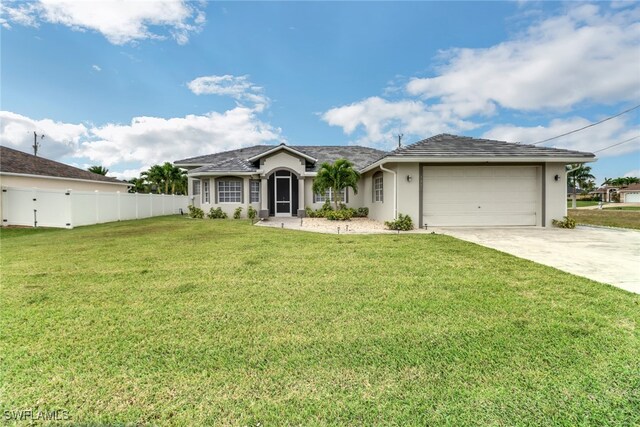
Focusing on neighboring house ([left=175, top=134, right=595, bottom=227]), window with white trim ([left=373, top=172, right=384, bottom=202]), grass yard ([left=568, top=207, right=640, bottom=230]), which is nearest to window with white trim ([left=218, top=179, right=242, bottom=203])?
window with white trim ([left=373, top=172, right=384, bottom=202])

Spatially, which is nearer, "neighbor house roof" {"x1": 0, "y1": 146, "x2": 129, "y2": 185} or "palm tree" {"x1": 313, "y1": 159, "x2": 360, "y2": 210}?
"palm tree" {"x1": 313, "y1": 159, "x2": 360, "y2": 210}

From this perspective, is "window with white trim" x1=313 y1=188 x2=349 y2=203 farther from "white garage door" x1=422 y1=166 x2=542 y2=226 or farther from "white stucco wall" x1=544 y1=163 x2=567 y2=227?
"white stucco wall" x1=544 y1=163 x2=567 y2=227

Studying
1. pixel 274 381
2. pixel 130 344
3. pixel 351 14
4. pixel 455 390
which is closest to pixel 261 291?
pixel 130 344

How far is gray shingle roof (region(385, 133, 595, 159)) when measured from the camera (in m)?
13.1

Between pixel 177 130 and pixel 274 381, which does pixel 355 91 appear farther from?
pixel 274 381

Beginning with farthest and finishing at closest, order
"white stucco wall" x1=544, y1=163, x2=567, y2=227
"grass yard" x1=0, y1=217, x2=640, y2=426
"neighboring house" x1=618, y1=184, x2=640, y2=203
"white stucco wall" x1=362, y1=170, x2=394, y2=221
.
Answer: "neighboring house" x1=618, y1=184, x2=640, y2=203, "white stucco wall" x1=362, y1=170, x2=394, y2=221, "white stucco wall" x1=544, y1=163, x2=567, y2=227, "grass yard" x1=0, y1=217, x2=640, y2=426

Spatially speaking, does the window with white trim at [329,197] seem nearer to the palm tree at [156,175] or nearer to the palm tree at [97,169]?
the palm tree at [156,175]

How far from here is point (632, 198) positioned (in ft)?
207

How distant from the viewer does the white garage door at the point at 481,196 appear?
1383 cm

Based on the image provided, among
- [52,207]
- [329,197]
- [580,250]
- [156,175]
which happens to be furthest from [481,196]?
[156,175]

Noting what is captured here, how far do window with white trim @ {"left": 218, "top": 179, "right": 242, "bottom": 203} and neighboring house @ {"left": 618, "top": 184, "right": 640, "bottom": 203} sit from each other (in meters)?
82.5

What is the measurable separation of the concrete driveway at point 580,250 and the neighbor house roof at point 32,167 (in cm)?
2477

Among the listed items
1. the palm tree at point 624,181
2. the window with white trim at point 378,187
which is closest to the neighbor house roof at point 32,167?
the window with white trim at point 378,187

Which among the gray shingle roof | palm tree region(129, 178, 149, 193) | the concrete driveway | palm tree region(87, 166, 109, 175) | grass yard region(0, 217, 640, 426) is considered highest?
palm tree region(87, 166, 109, 175)
